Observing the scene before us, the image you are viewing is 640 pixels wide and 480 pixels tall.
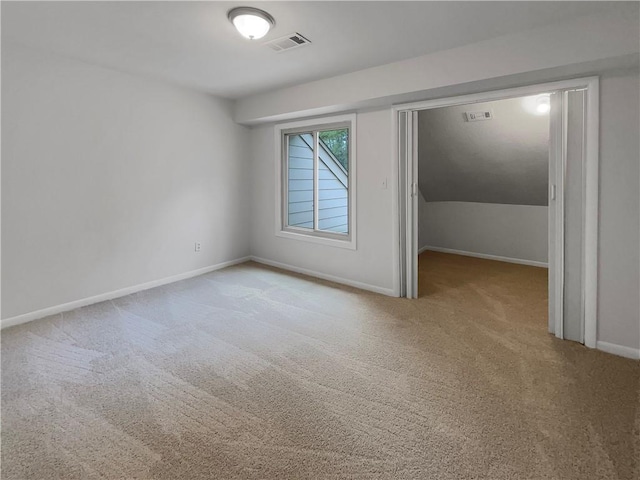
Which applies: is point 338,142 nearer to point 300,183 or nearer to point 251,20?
point 300,183

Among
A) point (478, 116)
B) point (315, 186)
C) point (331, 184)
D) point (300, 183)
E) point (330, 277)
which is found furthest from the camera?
point (331, 184)

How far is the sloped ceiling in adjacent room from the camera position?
409 centimetres

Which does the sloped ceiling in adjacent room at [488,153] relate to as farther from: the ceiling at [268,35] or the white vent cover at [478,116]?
the ceiling at [268,35]

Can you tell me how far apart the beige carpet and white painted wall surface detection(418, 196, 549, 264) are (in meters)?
2.04

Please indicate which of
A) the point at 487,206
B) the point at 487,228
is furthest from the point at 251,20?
the point at 487,228

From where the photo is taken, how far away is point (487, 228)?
18.8 ft

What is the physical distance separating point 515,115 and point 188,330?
3.95 m

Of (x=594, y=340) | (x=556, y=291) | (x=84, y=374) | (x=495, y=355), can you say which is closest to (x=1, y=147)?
(x=84, y=374)

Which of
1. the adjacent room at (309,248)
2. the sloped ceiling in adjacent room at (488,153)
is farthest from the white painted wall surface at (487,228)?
the adjacent room at (309,248)

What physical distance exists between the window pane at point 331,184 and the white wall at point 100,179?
4.10 ft

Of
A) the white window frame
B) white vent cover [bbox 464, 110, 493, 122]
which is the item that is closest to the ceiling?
the white window frame

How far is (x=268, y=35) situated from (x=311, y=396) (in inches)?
98.5

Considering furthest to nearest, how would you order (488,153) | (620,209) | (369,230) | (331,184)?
(331,184), (488,153), (369,230), (620,209)

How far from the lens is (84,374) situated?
7.76 feet
